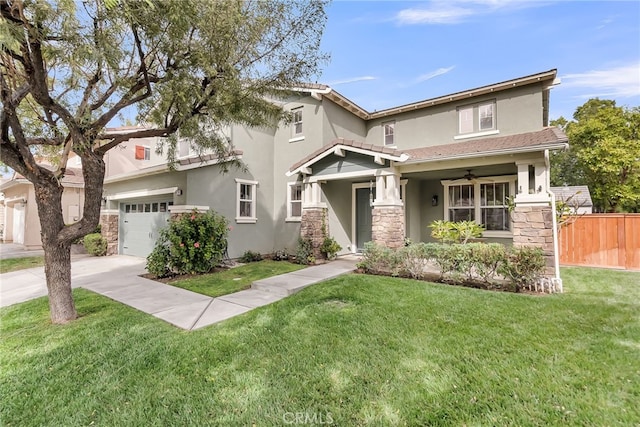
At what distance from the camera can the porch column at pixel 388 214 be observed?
29.5 ft

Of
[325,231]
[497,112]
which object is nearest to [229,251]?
[325,231]

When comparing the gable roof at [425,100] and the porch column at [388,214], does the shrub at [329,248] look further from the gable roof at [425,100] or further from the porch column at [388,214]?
the gable roof at [425,100]

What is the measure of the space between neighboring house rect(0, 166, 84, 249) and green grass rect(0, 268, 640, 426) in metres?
14.2

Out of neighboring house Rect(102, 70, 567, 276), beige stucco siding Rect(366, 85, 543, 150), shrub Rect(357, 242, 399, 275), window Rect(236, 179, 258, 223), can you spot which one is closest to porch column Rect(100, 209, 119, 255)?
neighboring house Rect(102, 70, 567, 276)

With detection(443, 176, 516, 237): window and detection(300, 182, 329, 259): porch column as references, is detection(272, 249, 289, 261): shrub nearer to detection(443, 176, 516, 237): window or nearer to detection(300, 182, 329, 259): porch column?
detection(300, 182, 329, 259): porch column

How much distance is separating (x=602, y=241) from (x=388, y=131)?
327 inches

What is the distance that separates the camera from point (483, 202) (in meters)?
10.4

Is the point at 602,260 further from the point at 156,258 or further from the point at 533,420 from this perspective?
the point at 156,258

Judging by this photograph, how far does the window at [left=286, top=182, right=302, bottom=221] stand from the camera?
40.0 feet

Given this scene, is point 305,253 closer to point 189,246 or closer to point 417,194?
point 189,246

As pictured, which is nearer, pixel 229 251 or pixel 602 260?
pixel 602 260

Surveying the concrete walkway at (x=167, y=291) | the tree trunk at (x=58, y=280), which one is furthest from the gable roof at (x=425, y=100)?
the tree trunk at (x=58, y=280)

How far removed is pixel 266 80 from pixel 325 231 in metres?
5.91

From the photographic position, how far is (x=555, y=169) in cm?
3033
